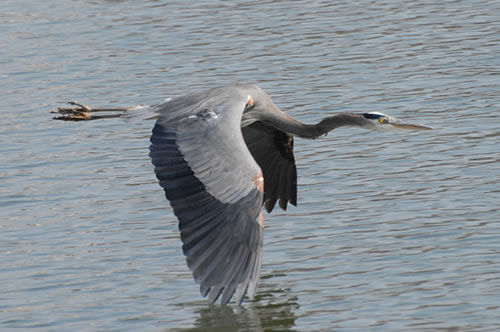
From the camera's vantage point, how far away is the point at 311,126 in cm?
995

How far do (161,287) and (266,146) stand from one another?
2.00m

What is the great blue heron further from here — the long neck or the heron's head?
the heron's head

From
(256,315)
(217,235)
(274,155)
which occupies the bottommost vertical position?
(256,315)

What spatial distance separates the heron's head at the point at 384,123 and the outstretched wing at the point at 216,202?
2.04 meters

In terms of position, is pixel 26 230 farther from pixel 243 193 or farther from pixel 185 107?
pixel 243 193

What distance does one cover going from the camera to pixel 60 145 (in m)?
13.3

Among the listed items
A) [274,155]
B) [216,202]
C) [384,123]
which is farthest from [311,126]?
[216,202]

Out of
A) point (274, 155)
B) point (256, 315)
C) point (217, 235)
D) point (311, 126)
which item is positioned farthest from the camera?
point (274, 155)

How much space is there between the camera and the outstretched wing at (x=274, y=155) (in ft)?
33.1

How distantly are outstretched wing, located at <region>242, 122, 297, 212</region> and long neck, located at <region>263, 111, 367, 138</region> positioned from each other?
0.94ft

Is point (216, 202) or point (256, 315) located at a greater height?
point (216, 202)

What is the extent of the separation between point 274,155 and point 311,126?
18.5 inches

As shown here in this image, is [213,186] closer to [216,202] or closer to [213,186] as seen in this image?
[213,186]

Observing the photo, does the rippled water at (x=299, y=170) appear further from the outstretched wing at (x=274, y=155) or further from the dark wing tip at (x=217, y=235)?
the dark wing tip at (x=217, y=235)
